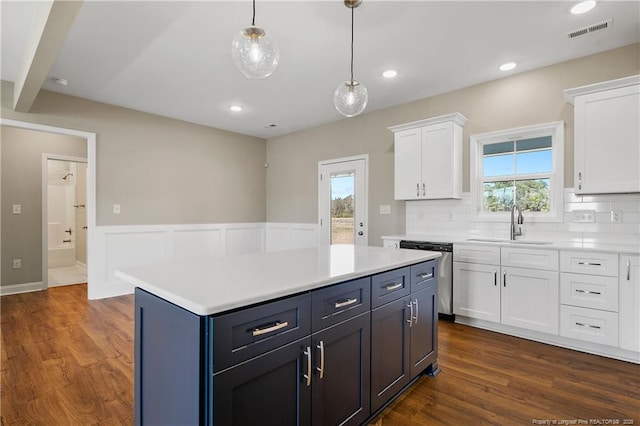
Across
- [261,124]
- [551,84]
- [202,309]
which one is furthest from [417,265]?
[261,124]

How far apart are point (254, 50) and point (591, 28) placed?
2.85 meters

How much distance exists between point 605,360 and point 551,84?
8.63ft

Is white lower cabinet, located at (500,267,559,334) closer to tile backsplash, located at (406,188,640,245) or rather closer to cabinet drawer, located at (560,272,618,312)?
cabinet drawer, located at (560,272,618,312)

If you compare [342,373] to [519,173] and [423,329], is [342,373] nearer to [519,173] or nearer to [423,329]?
[423,329]

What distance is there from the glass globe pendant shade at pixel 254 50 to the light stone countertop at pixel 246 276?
44.4 inches

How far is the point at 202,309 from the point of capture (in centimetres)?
102

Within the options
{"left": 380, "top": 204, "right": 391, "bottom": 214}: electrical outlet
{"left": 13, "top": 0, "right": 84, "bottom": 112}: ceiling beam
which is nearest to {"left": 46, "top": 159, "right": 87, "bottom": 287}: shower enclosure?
{"left": 13, "top": 0, "right": 84, "bottom": 112}: ceiling beam

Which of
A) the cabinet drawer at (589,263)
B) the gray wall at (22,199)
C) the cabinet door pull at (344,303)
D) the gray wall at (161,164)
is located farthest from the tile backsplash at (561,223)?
the gray wall at (22,199)

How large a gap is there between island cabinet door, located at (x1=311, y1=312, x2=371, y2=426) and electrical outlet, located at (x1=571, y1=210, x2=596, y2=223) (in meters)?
2.72

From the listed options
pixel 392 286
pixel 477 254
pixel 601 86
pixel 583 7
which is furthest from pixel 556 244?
pixel 392 286

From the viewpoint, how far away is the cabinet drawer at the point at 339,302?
1.43 meters

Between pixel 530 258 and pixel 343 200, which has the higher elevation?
pixel 343 200

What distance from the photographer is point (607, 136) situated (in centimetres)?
279

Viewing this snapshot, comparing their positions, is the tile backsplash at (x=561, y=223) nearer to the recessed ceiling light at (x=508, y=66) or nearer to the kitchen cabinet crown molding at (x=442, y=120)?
the kitchen cabinet crown molding at (x=442, y=120)
